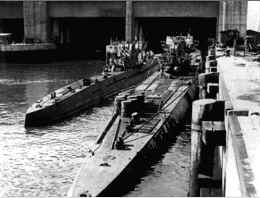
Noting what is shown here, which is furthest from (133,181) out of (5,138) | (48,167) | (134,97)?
(5,138)

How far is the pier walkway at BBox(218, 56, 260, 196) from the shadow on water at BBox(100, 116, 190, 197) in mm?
5394

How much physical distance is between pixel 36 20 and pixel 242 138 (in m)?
84.1

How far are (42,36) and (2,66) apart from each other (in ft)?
44.4

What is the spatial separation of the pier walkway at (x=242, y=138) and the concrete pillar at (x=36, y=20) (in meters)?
70.5

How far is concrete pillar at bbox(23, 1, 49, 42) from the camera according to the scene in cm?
9482

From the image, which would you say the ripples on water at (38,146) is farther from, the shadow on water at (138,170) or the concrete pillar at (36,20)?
the concrete pillar at (36,20)

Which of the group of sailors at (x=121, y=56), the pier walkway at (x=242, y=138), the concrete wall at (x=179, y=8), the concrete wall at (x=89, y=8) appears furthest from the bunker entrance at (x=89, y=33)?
the pier walkway at (x=242, y=138)

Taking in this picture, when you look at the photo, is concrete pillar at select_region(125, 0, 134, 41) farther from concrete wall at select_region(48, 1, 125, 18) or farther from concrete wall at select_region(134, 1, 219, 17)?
concrete wall at select_region(48, 1, 125, 18)

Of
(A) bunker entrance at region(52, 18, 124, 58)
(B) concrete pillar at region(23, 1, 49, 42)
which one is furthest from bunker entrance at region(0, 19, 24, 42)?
(B) concrete pillar at region(23, 1, 49, 42)

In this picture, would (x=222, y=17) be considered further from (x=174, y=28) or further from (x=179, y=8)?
(x=174, y=28)

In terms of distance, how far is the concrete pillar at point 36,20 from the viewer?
94.8 metres

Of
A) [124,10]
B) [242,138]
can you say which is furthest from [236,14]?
[242,138]

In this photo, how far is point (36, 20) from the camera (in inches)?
3775

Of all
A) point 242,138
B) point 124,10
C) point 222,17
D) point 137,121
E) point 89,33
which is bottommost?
point 137,121
